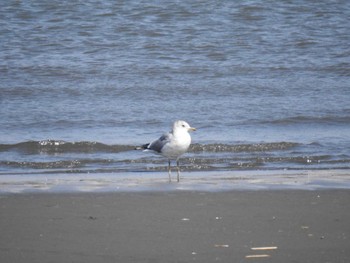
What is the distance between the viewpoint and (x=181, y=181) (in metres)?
8.36

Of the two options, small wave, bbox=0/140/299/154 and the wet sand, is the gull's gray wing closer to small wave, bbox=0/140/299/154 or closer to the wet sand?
small wave, bbox=0/140/299/154

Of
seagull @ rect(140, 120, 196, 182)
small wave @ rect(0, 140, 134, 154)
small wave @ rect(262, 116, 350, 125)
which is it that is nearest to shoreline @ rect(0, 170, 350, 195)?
seagull @ rect(140, 120, 196, 182)

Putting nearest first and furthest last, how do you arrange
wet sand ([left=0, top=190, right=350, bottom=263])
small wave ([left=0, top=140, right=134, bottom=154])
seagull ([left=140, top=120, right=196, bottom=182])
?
1. wet sand ([left=0, top=190, right=350, bottom=263])
2. seagull ([left=140, top=120, right=196, bottom=182])
3. small wave ([left=0, top=140, right=134, bottom=154])

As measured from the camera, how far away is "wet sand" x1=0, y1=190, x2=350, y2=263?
5195 mm

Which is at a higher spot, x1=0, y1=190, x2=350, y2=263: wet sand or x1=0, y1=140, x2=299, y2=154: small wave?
x1=0, y1=140, x2=299, y2=154: small wave

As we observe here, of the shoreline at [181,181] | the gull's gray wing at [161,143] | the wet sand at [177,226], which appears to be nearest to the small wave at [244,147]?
the gull's gray wing at [161,143]

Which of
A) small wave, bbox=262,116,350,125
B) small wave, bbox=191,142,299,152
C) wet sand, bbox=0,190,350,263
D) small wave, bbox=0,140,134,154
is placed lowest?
wet sand, bbox=0,190,350,263

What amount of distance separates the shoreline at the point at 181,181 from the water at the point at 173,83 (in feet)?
1.93

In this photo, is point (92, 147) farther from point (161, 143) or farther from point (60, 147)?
point (161, 143)

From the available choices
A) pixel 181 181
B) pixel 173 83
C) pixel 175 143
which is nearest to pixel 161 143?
pixel 175 143

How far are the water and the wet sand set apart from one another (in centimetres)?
256

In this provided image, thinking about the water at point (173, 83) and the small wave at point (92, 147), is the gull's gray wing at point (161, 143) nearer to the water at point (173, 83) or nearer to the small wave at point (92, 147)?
the water at point (173, 83)

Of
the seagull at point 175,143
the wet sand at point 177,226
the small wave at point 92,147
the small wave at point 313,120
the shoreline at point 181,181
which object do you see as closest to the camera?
the wet sand at point 177,226

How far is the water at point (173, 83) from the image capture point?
422 inches
